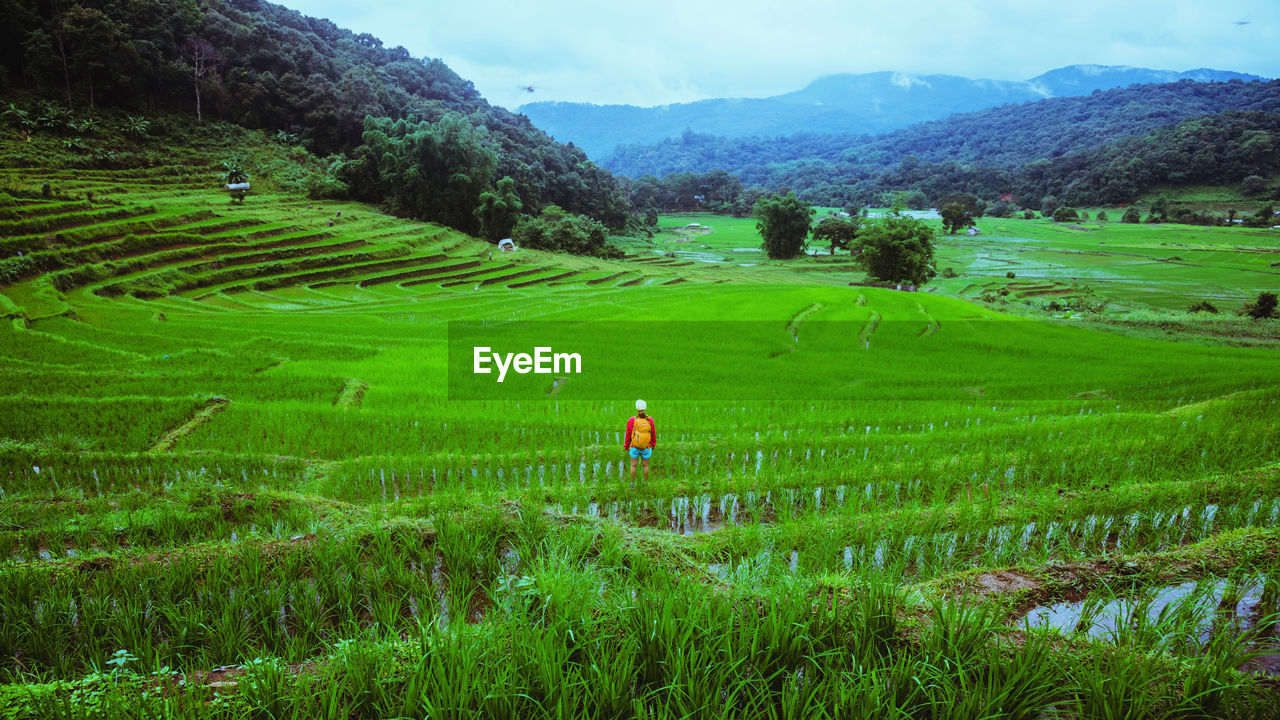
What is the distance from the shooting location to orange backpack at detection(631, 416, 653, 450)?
5.55m

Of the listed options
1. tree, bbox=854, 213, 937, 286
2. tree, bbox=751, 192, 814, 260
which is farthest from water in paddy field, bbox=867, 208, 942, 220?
tree, bbox=854, 213, 937, 286

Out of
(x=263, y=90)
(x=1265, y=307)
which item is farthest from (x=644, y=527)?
(x=263, y=90)

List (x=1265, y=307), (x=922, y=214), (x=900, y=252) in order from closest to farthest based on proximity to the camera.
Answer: (x=1265, y=307) → (x=900, y=252) → (x=922, y=214)

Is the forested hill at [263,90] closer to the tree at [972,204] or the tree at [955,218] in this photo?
the tree at [955,218]

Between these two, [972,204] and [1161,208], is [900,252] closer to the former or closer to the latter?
[1161,208]

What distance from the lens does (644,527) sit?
453 centimetres

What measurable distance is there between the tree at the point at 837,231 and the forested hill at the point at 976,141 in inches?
1547

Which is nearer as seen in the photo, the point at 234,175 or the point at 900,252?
the point at 900,252

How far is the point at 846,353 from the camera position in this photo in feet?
44.6

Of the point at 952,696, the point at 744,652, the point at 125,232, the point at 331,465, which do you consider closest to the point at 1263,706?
the point at 952,696

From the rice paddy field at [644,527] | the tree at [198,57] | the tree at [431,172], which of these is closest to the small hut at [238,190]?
the tree at [431,172]

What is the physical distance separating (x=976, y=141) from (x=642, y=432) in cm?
15351

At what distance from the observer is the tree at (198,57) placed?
46.8 m

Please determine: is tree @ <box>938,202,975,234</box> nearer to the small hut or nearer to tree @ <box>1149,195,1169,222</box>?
tree @ <box>1149,195,1169,222</box>
